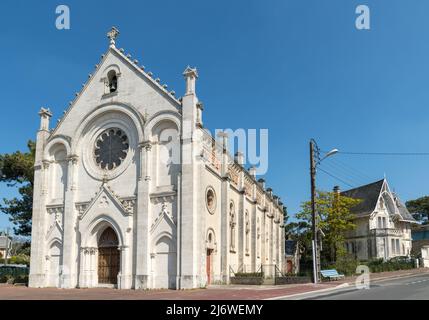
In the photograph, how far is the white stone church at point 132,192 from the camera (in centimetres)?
2928

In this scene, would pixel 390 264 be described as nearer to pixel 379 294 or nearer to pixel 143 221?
pixel 143 221

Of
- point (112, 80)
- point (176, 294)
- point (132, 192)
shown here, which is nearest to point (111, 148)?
point (132, 192)

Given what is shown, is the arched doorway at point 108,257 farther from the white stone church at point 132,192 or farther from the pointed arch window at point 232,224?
the pointed arch window at point 232,224

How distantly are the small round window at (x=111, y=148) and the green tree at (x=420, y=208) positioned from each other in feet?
282

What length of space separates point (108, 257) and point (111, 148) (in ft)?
25.0

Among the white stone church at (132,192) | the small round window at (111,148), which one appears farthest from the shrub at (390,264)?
the small round window at (111,148)

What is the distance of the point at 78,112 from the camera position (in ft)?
116

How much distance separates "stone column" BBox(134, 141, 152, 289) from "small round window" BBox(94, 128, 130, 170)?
2167 mm

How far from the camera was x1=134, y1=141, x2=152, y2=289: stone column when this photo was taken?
29469 mm

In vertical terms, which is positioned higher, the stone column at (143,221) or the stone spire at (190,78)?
the stone spire at (190,78)

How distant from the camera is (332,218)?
5591cm
